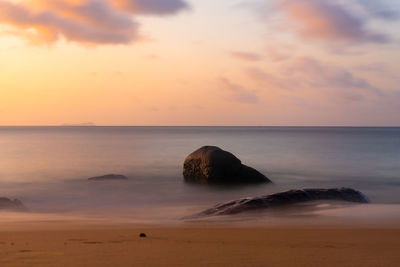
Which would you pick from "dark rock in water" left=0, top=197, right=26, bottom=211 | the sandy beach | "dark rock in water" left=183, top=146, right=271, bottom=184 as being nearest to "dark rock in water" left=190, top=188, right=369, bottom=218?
the sandy beach

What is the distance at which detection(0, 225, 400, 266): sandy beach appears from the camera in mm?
6117

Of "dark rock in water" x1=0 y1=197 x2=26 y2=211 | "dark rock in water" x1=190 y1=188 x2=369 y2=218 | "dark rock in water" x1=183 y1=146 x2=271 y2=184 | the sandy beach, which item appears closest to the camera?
the sandy beach

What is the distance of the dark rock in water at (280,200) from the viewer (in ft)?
41.3

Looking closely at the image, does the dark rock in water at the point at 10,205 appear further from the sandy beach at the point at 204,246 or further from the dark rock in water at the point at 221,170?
the dark rock in water at the point at 221,170

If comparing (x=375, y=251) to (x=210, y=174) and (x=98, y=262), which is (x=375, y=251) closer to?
(x=98, y=262)

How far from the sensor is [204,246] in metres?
7.30

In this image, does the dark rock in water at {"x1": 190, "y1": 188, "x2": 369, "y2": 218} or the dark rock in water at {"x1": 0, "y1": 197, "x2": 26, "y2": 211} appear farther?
the dark rock in water at {"x1": 0, "y1": 197, "x2": 26, "y2": 211}

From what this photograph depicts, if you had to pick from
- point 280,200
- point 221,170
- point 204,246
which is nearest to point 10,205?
point 280,200

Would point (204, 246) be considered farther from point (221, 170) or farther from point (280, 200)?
point (221, 170)

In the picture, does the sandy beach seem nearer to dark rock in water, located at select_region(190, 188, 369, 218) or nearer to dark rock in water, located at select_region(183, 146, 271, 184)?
dark rock in water, located at select_region(190, 188, 369, 218)

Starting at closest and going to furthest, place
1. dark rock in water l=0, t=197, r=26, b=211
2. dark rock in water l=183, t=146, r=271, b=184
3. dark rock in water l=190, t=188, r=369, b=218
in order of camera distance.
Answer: dark rock in water l=190, t=188, r=369, b=218
dark rock in water l=0, t=197, r=26, b=211
dark rock in water l=183, t=146, r=271, b=184

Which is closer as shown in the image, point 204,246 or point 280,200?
point 204,246

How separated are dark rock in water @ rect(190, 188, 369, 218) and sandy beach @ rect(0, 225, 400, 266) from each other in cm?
264

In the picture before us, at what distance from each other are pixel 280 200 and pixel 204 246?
641 centimetres
